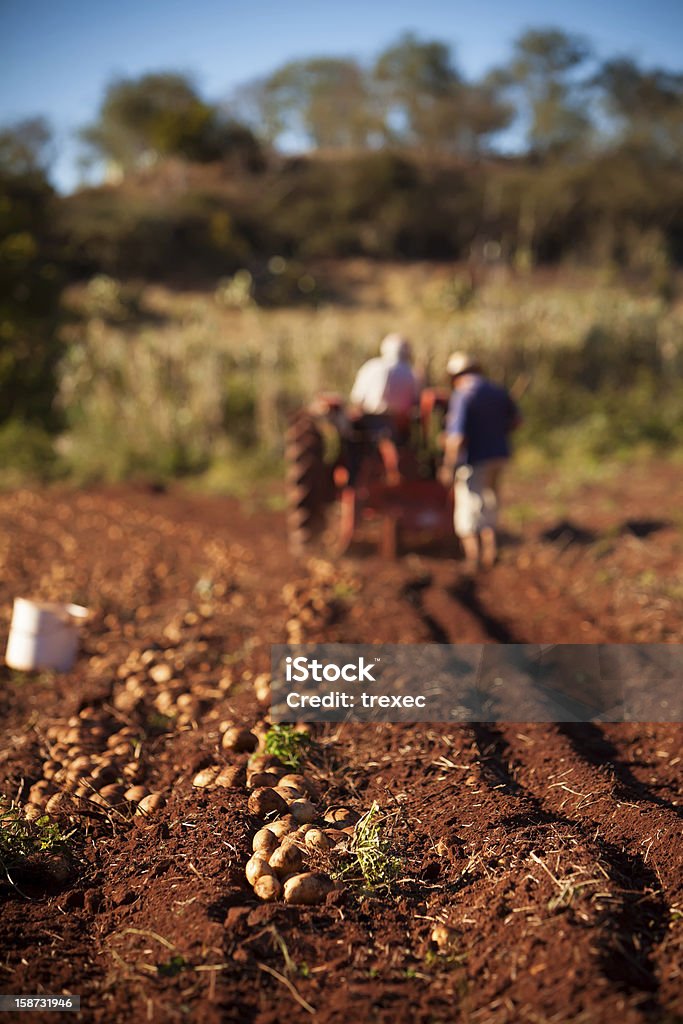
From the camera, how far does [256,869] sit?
2.95 metres

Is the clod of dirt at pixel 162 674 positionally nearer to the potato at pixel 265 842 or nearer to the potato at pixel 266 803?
the potato at pixel 266 803

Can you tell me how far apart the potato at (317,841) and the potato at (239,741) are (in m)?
0.85

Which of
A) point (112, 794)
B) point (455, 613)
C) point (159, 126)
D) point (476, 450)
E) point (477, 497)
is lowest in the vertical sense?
point (112, 794)

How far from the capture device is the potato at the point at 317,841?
306 cm

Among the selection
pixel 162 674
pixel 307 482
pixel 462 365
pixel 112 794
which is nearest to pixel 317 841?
pixel 112 794

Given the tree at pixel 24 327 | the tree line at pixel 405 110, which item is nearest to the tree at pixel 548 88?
the tree line at pixel 405 110

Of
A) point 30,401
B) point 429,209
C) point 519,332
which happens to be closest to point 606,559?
point 519,332

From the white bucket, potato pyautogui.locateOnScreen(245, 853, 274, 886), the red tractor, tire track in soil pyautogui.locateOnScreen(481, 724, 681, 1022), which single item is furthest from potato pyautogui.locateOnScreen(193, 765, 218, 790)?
the red tractor

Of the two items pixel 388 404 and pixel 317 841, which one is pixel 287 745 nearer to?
pixel 317 841

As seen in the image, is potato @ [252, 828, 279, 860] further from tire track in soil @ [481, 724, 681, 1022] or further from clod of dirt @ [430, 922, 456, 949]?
tire track in soil @ [481, 724, 681, 1022]

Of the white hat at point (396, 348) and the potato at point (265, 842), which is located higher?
the white hat at point (396, 348)

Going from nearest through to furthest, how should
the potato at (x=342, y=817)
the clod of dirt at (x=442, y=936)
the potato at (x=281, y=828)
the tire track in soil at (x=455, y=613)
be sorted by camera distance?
the clod of dirt at (x=442, y=936)
the potato at (x=281, y=828)
the potato at (x=342, y=817)
the tire track in soil at (x=455, y=613)

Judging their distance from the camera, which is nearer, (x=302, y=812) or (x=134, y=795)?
(x=302, y=812)

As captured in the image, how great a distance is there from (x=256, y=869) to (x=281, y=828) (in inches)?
10.3
